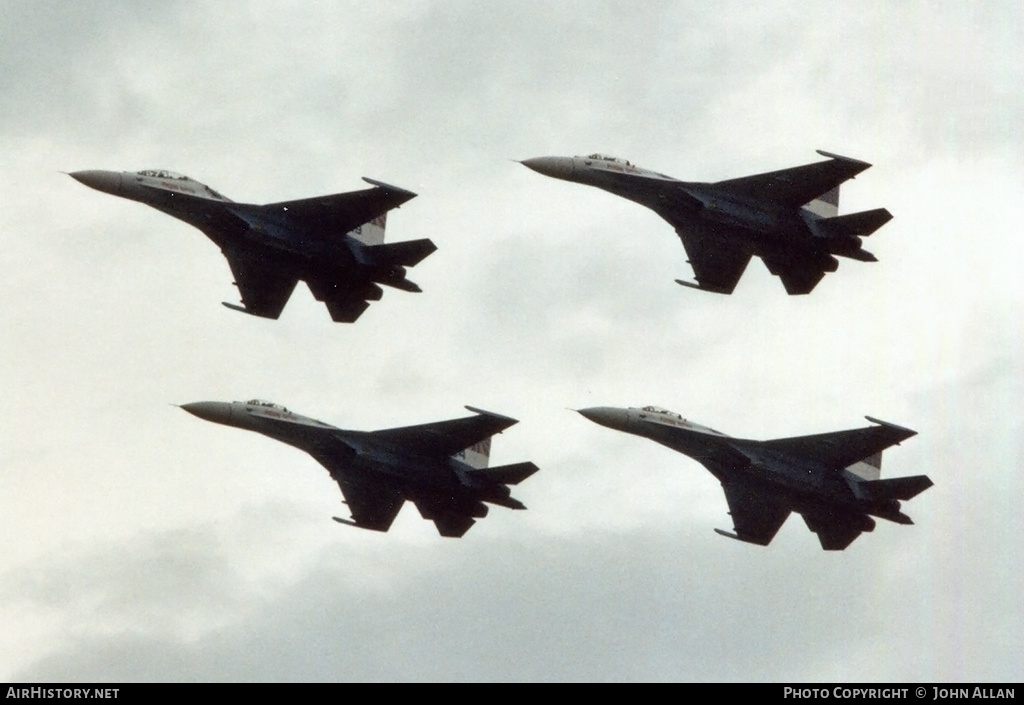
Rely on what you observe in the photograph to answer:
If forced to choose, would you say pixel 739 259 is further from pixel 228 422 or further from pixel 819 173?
pixel 228 422

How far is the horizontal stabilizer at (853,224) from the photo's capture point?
63.9 m

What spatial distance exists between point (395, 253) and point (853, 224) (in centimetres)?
1742

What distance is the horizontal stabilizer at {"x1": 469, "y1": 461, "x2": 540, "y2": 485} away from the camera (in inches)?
2594

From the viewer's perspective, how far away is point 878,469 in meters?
68.1

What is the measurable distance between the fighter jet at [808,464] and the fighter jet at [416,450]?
15.6 ft

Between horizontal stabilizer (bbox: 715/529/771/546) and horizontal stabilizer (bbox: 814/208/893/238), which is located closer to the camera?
horizontal stabilizer (bbox: 814/208/893/238)

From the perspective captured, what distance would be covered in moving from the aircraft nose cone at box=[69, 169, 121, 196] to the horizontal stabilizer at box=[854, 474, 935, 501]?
100ft

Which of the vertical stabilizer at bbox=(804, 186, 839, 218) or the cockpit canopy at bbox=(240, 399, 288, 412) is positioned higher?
the vertical stabilizer at bbox=(804, 186, 839, 218)

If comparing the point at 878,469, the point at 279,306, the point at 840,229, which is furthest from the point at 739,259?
the point at 279,306

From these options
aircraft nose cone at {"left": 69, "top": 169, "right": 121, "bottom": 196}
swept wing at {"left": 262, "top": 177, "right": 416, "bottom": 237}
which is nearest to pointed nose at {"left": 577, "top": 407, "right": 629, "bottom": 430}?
swept wing at {"left": 262, "top": 177, "right": 416, "bottom": 237}

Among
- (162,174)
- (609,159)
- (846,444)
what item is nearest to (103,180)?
(162,174)

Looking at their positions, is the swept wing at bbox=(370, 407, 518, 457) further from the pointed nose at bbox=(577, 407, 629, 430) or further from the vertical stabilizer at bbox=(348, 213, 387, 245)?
the vertical stabilizer at bbox=(348, 213, 387, 245)

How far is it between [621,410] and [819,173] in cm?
1200

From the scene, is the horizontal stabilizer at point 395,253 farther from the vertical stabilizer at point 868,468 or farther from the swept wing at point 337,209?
the vertical stabilizer at point 868,468
